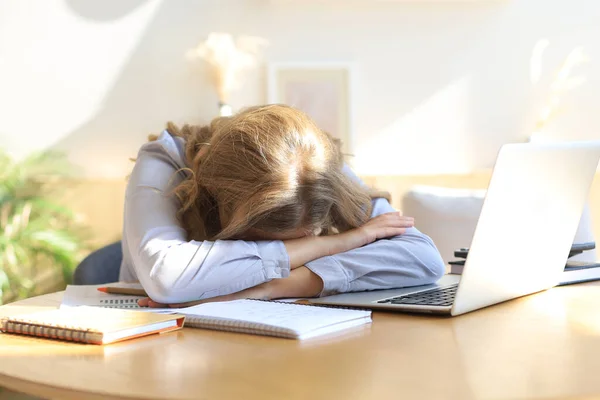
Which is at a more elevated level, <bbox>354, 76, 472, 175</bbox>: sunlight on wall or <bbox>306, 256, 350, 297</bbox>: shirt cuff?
<bbox>306, 256, 350, 297</bbox>: shirt cuff

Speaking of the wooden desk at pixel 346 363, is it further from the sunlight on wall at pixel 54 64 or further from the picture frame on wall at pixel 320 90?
the sunlight on wall at pixel 54 64

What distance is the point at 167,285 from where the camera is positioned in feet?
4.55

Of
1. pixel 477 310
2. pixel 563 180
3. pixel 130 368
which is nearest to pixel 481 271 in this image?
pixel 477 310

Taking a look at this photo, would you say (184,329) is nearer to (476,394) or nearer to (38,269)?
(476,394)

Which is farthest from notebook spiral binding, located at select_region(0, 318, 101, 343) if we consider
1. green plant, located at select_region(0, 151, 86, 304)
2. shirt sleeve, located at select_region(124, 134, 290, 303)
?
green plant, located at select_region(0, 151, 86, 304)

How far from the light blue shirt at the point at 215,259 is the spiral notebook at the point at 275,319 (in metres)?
0.15

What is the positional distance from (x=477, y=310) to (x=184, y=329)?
18.5 inches

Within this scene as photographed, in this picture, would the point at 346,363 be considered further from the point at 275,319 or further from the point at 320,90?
the point at 320,90

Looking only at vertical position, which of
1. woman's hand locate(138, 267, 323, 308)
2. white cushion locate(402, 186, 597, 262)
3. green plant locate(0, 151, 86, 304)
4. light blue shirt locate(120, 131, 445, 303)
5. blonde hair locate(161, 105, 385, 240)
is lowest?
green plant locate(0, 151, 86, 304)

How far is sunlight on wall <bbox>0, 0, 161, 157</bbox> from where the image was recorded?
407 cm

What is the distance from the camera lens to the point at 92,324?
1087 millimetres

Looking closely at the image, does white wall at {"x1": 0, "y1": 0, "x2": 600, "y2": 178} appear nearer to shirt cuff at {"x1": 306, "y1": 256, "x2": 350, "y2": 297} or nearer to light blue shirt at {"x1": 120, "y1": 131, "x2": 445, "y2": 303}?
light blue shirt at {"x1": 120, "y1": 131, "x2": 445, "y2": 303}

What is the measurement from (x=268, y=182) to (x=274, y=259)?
5.8 inches

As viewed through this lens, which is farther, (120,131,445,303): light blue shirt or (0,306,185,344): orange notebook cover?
(120,131,445,303): light blue shirt
